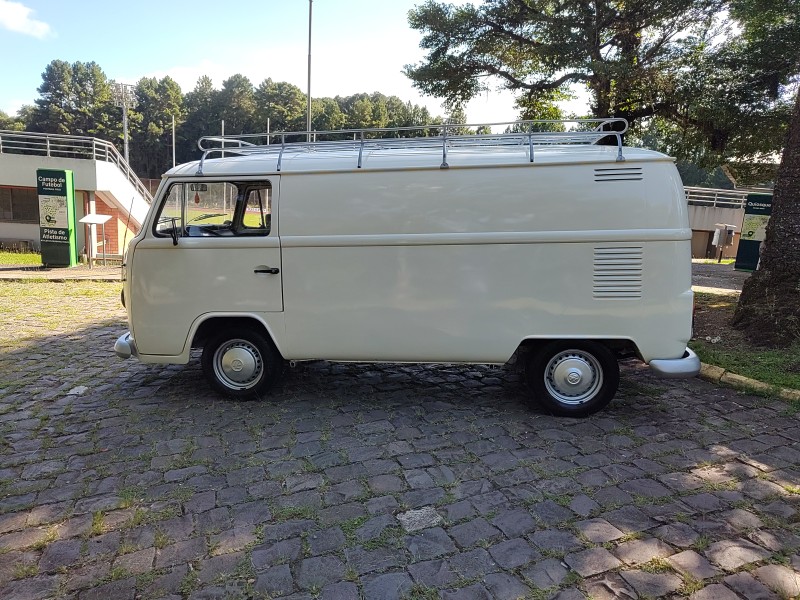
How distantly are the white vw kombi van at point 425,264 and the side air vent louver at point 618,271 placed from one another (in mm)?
12

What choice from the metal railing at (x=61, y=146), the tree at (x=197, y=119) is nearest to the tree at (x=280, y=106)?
the tree at (x=197, y=119)

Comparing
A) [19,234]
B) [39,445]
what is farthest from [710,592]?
[19,234]

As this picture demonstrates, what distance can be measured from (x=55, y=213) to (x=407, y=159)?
14244 mm

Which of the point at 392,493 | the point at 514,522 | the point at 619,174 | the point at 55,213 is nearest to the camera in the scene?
the point at 514,522

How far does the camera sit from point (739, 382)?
5820 mm

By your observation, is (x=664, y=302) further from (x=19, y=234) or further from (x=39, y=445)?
(x=19, y=234)

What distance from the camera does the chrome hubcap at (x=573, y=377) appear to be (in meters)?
5.02

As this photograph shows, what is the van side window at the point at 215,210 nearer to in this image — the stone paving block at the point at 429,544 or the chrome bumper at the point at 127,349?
the chrome bumper at the point at 127,349

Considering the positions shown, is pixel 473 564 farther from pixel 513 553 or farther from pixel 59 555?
pixel 59 555

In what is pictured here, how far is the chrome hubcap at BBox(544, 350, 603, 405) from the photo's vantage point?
16.5 feet

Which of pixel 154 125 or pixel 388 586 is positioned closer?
pixel 388 586

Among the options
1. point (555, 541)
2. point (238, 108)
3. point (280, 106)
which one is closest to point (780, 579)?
point (555, 541)

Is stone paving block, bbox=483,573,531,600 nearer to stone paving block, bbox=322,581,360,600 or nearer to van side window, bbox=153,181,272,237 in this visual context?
stone paving block, bbox=322,581,360,600

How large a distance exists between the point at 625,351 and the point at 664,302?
0.67 metres
